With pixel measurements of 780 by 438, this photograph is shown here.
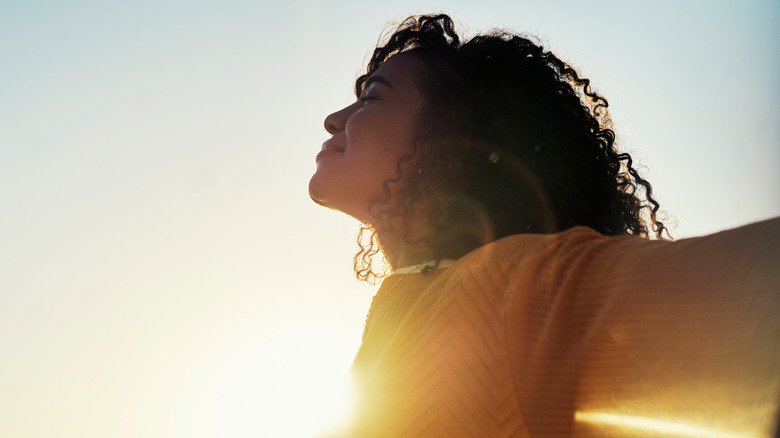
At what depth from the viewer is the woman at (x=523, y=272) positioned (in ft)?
2.31

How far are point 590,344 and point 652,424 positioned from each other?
13 cm

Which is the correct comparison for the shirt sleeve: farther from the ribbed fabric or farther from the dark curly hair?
the dark curly hair

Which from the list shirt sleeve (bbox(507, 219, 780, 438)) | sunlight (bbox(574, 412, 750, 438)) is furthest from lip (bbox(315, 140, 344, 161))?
sunlight (bbox(574, 412, 750, 438))

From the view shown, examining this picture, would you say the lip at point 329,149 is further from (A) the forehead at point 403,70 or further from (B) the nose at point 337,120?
(A) the forehead at point 403,70

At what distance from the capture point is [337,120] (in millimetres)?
2156

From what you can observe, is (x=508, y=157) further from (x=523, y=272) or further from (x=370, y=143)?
(x=523, y=272)

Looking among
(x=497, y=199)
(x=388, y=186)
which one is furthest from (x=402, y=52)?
(x=497, y=199)

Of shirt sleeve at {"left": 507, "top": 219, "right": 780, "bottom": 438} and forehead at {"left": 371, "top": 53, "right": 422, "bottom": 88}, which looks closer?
shirt sleeve at {"left": 507, "top": 219, "right": 780, "bottom": 438}

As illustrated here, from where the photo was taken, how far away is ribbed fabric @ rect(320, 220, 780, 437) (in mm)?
671

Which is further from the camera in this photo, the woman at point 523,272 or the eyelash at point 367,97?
the eyelash at point 367,97

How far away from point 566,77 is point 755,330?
60.4 inches

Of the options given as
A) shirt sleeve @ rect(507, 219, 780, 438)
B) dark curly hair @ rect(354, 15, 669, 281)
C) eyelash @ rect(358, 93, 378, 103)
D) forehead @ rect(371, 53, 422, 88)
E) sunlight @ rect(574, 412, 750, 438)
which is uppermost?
forehead @ rect(371, 53, 422, 88)

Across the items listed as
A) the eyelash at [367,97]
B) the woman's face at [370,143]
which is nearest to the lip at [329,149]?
the woman's face at [370,143]

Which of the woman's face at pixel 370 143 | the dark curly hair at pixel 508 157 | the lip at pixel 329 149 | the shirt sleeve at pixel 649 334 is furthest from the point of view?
the lip at pixel 329 149
